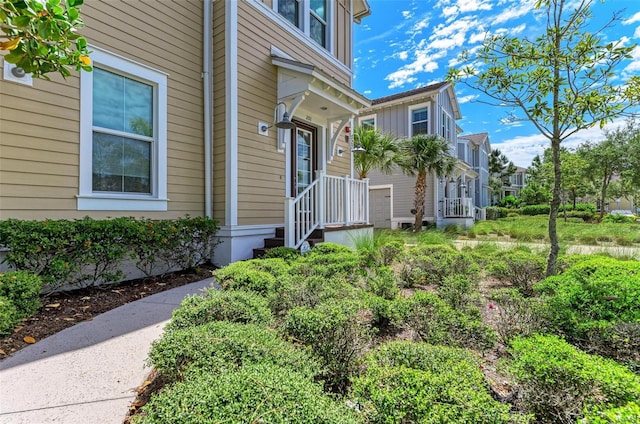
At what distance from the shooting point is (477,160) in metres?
24.9

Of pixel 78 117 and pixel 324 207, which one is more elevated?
pixel 78 117

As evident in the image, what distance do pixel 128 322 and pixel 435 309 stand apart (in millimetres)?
2821

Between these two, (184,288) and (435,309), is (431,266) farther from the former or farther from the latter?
(184,288)

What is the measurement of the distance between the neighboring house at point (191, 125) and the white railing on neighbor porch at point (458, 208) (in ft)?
33.2

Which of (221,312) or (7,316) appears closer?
(221,312)

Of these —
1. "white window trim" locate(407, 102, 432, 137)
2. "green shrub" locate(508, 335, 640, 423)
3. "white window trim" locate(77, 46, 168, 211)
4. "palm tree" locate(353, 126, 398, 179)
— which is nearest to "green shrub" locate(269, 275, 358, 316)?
"green shrub" locate(508, 335, 640, 423)

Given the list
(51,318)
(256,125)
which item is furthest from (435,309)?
(256,125)

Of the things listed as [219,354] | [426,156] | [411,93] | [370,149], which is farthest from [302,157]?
[411,93]

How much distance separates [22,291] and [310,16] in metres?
7.43

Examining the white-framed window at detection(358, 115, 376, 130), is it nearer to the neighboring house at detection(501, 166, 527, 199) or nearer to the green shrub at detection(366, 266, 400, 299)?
the green shrub at detection(366, 266, 400, 299)

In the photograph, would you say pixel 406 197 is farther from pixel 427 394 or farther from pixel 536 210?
pixel 536 210

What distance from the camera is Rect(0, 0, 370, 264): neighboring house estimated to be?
3.92 metres

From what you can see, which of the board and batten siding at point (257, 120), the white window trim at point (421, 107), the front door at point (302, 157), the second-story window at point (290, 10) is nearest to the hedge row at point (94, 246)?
the board and batten siding at point (257, 120)

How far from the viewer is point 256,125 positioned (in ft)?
19.6
